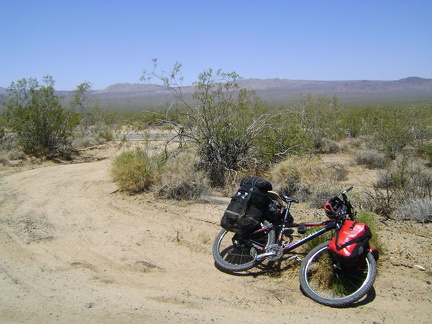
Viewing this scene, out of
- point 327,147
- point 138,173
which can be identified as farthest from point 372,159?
point 138,173

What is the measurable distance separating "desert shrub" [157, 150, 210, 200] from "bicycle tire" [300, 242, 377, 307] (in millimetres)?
3819

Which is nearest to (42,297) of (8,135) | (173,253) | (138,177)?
(173,253)

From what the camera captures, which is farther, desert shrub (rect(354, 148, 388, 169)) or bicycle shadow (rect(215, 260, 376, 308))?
desert shrub (rect(354, 148, 388, 169))

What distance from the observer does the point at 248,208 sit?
16.6 feet

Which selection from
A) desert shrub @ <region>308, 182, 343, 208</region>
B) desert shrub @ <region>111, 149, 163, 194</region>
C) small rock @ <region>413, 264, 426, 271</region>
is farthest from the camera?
desert shrub @ <region>111, 149, 163, 194</region>

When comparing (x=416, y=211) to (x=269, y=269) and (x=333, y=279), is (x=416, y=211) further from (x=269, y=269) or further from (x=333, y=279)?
(x=269, y=269)

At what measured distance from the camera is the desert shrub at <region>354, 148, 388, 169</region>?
1294cm

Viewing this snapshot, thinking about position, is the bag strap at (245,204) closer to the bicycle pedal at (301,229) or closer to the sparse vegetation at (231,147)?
the bicycle pedal at (301,229)

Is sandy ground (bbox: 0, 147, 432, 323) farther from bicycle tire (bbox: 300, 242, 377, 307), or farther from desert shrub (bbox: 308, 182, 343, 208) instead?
desert shrub (bbox: 308, 182, 343, 208)

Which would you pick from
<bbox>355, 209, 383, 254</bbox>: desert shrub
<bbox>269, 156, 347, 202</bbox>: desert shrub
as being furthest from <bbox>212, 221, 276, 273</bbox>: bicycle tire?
<bbox>269, 156, 347, 202</bbox>: desert shrub

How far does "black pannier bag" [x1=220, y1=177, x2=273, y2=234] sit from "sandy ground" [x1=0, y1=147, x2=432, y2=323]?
65cm

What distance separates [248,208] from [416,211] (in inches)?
127

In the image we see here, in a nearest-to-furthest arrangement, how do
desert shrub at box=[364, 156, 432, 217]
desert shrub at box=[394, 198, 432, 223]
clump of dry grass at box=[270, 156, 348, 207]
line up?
desert shrub at box=[394, 198, 432, 223], desert shrub at box=[364, 156, 432, 217], clump of dry grass at box=[270, 156, 348, 207]

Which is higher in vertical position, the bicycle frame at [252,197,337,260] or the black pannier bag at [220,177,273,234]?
the black pannier bag at [220,177,273,234]
